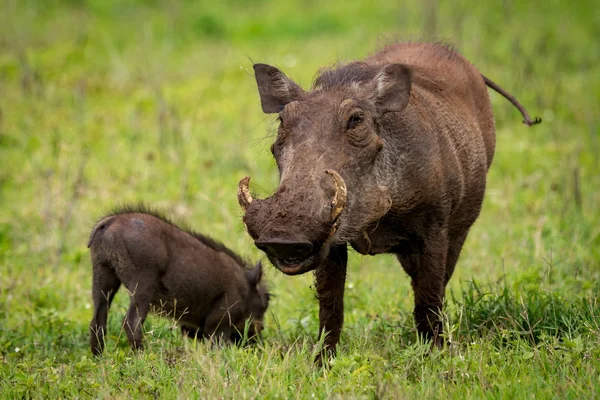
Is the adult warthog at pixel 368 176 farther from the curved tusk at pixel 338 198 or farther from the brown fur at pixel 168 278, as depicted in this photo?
the brown fur at pixel 168 278

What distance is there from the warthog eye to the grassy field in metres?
0.86

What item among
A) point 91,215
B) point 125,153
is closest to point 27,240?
point 91,215

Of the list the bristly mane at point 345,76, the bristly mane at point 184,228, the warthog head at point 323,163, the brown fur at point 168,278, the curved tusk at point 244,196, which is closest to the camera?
the warthog head at point 323,163

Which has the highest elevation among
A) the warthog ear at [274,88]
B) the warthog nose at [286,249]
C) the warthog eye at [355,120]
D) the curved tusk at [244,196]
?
the warthog ear at [274,88]

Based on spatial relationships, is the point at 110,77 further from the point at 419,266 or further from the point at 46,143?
the point at 419,266

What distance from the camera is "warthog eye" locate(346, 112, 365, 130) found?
432 cm

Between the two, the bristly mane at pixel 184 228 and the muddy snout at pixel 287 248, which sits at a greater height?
the muddy snout at pixel 287 248

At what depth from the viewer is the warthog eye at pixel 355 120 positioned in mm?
4316

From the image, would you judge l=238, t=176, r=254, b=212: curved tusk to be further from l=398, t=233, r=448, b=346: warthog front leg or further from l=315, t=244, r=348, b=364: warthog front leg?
l=398, t=233, r=448, b=346: warthog front leg

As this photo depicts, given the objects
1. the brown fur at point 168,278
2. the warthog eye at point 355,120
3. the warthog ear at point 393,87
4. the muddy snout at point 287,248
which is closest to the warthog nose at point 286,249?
the muddy snout at point 287,248

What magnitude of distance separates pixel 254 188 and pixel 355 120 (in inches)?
180

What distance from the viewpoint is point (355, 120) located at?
436 cm

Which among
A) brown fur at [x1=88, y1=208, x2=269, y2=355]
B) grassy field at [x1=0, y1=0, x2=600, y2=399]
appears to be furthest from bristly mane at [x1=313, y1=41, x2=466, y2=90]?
brown fur at [x1=88, y1=208, x2=269, y2=355]

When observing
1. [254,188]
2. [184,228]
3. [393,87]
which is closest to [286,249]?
[393,87]
